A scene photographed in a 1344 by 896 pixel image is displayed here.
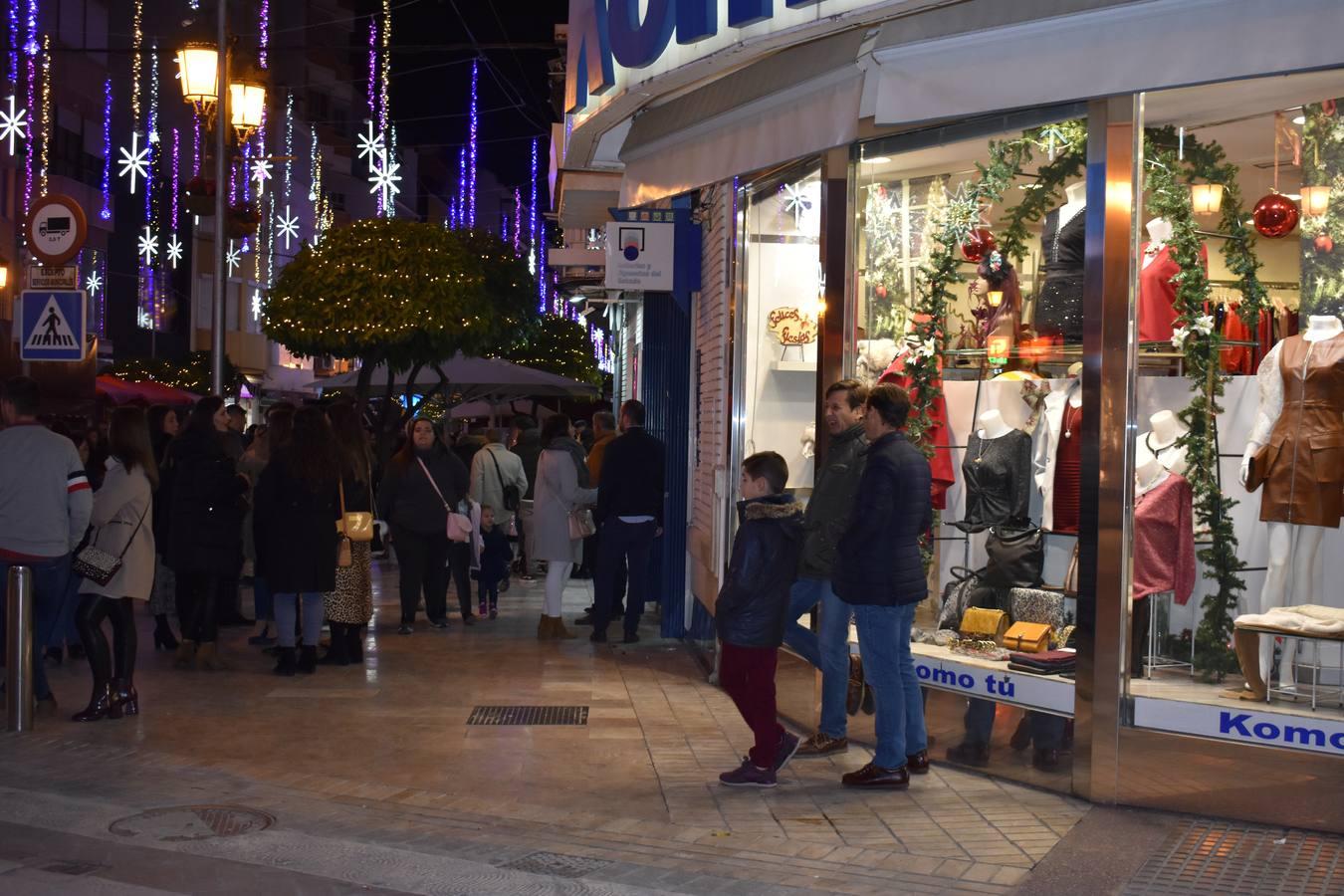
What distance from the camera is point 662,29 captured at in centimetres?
883

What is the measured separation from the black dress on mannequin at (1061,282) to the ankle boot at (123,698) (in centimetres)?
568

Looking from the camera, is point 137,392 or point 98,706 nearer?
point 98,706

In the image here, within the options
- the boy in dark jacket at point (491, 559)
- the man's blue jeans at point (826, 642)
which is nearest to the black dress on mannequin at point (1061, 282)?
the man's blue jeans at point (826, 642)

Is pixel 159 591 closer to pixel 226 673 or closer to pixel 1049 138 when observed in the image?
pixel 226 673

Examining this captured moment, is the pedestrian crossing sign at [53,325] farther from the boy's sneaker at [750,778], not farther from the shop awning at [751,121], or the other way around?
the boy's sneaker at [750,778]

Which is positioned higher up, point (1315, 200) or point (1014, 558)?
point (1315, 200)

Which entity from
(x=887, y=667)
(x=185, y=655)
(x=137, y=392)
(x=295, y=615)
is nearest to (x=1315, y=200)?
(x=887, y=667)

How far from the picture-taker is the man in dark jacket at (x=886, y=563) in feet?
23.4

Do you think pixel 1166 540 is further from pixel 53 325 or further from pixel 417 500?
pixel 53 325

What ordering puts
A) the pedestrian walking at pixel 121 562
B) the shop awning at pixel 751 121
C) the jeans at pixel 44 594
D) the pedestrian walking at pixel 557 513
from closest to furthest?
the shop awning at pixel 751 121 → the jeans at pixel 44 594 → the pedestrian walking at pixel 121 562 → the pedestrian walking at pixel 557 513

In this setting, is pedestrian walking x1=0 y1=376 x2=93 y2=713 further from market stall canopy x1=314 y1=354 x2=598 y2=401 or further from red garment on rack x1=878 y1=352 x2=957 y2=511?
market stall canopy x1=314 y1=354 x2=598 y2=401

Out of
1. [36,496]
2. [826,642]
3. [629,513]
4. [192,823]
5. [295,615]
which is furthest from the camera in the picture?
[629,513]

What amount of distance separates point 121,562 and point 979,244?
5248mm

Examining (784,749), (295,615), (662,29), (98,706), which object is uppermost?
(662,29)
